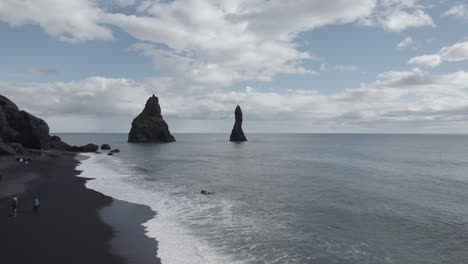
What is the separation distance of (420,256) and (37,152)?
9902 centimetres

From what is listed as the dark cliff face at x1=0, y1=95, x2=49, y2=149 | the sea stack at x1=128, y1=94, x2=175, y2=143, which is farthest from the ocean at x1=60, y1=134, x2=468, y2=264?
the sea stack at x1=128, y1=94, x2=175, y2=143

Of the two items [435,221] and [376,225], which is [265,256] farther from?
[435,221]

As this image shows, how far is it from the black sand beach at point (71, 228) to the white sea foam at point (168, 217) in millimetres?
1069

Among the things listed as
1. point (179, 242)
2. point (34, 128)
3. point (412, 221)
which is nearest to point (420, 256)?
point (412, 221)

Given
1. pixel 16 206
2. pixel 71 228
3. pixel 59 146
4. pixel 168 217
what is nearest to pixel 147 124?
pixel 59 146

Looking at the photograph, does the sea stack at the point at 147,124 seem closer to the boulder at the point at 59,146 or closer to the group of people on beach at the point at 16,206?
the boulder at the point at 59,146

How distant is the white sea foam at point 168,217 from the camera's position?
2281 centimetres

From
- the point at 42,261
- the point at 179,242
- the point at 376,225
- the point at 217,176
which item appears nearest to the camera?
the point at 42,261

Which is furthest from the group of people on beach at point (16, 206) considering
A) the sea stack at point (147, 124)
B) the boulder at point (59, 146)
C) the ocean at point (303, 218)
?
the sea stack at point (147, 124)

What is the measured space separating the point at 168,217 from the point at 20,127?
88470mm

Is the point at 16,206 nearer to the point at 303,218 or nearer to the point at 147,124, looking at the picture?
the point at 303,218

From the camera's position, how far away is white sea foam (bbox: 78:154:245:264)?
22.8 m

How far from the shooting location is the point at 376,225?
31047 millimetres

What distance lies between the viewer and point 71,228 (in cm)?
2756
